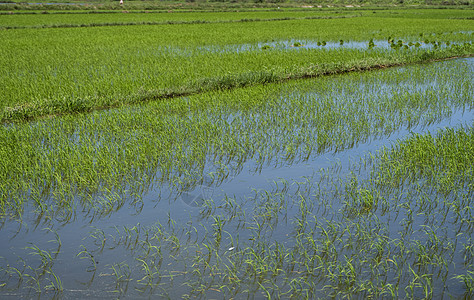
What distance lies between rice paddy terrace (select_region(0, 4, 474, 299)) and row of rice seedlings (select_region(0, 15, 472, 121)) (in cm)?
6

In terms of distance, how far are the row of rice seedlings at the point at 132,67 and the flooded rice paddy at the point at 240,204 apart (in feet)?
2.82

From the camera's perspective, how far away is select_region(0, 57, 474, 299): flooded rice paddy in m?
2.65

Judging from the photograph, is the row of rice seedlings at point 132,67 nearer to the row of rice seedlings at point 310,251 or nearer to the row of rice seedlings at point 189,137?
the row of rice seedlings at point 189,137

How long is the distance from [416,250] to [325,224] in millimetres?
651

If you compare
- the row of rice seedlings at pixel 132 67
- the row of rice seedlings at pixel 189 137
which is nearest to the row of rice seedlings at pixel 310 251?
the row of rice seedlings at pixel 189 137

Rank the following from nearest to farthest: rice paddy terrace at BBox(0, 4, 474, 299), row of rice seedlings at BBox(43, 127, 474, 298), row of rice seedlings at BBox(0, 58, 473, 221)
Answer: row of rice seedlings at BBox(43, 127, 474, 298) → rice paddy terrace at BBox(0, 4, 474, 299) → row of rice seedlings at BBox(0, 58, 473, 221)

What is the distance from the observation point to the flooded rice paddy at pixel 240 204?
2646mm

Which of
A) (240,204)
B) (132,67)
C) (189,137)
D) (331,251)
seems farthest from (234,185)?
Answer: (132,67)

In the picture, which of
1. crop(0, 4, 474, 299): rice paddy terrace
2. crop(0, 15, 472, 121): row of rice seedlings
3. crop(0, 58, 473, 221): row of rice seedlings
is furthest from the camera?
crop(0, 15, 472, 121): row of rice seedlings

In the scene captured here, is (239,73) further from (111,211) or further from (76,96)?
(111,211)

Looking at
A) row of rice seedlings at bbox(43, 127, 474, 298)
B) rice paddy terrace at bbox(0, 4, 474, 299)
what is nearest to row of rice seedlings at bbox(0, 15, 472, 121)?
rice paddy terrace at bbox(0, 4, 474, 299)

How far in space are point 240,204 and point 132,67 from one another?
6.09 m

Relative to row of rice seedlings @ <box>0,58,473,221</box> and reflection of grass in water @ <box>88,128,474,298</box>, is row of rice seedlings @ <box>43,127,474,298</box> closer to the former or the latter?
reflection of grass in water @ <box>88,128,474,298</box>

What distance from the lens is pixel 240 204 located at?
12.0 feet
